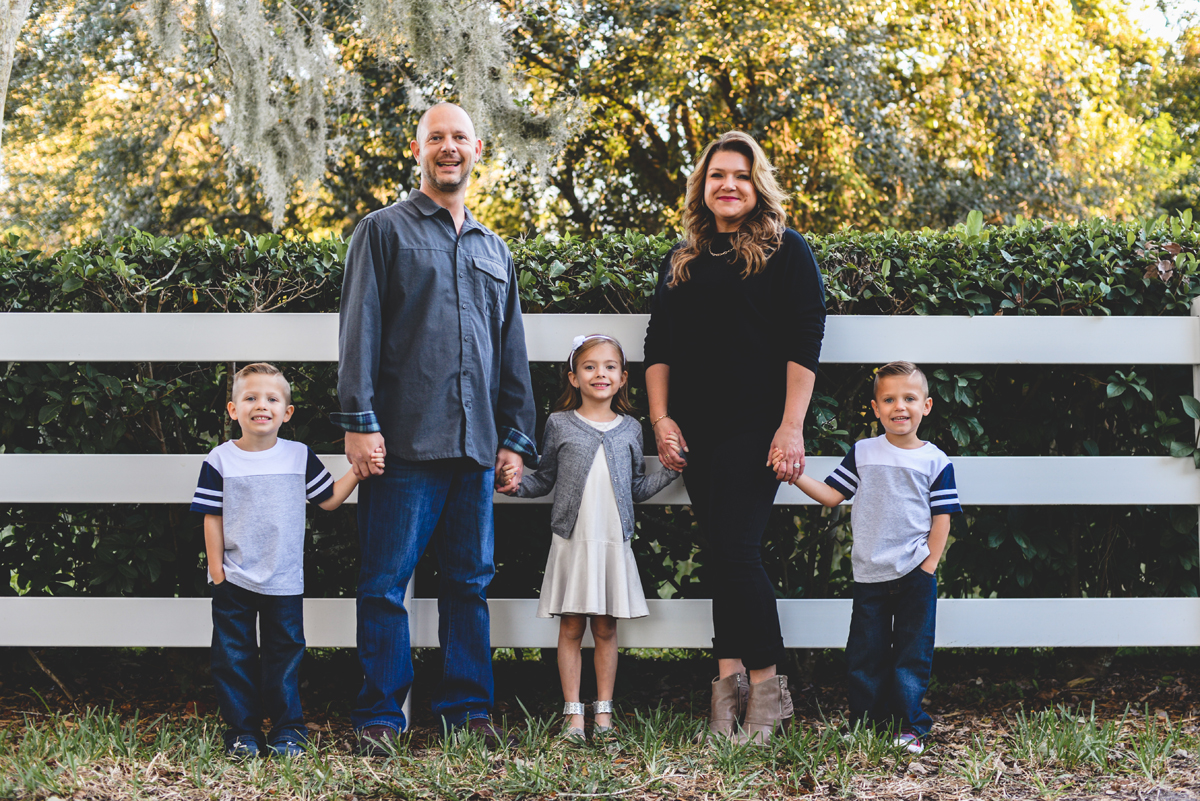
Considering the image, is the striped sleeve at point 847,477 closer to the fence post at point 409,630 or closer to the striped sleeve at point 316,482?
the fence post at point 409,630

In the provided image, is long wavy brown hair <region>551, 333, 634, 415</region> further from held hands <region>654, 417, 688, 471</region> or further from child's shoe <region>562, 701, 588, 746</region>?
child's shoe <region>562, 701, 588, 746</region>

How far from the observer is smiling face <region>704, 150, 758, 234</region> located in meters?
2.74

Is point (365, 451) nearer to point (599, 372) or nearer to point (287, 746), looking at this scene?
point (599, 372)

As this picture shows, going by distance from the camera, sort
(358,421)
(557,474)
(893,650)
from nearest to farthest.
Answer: (358,421) → (893,650) → (557,474)

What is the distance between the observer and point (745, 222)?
9.10ft

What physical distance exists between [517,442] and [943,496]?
128cm

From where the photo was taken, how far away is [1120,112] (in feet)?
41.9

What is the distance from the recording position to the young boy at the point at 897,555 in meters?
2.67

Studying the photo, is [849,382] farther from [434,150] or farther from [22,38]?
[22,38]

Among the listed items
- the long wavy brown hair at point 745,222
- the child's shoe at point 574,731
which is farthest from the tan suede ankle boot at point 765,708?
the long wavy brown hair at point 745,222

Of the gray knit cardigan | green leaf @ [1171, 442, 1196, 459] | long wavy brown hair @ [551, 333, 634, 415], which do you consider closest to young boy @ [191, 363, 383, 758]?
the gray knit cardigan

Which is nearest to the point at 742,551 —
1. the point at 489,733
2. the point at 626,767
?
→ the point at 626,767

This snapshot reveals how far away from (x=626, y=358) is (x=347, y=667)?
1.52 m

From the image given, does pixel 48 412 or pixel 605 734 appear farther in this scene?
pixel 48 412
